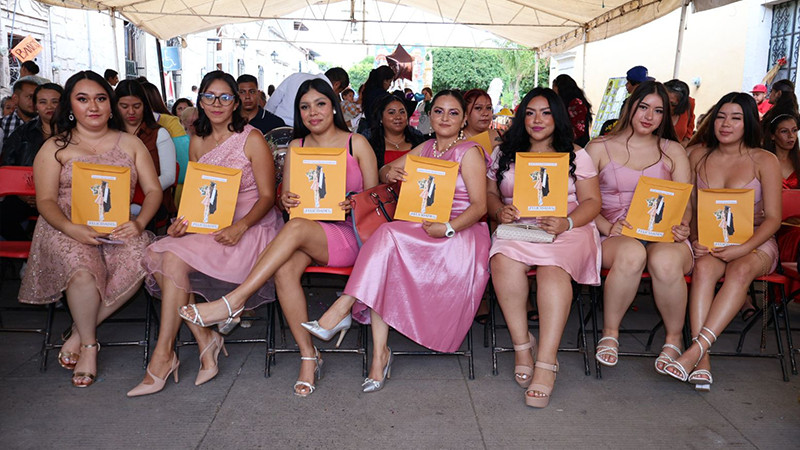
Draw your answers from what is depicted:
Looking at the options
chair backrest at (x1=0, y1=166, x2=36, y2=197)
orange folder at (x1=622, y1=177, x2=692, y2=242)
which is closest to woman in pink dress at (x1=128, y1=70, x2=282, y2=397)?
chair backrest at (x1=0, y1=166, x2=36, y2=197)

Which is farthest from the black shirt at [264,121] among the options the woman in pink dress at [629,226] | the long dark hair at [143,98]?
the woman in pink dress at [629,226]

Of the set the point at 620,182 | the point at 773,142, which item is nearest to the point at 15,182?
the point at 620,182

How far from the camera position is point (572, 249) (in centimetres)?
340

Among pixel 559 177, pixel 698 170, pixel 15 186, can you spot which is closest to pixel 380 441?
pixel 559 177

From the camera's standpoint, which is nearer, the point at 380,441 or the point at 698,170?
the point at 380,441

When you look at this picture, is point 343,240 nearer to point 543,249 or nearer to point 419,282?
point 419,282

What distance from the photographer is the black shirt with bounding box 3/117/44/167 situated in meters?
4.60

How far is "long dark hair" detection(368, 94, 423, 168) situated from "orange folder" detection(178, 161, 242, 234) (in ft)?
5.28

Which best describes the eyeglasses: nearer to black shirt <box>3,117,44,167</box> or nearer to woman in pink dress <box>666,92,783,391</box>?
black shirt <box>3,117,44,167</box>

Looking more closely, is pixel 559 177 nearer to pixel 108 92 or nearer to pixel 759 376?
pixel 759 376

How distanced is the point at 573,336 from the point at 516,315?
40.1 inches

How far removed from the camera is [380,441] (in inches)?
109

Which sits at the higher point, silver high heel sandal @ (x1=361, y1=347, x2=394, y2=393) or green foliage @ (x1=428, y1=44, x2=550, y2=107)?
green foliage @ (x1=428, y1=44, x2=550, y2=107)

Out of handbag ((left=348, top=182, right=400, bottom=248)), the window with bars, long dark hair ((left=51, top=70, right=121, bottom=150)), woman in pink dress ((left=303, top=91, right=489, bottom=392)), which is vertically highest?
the window with bars
